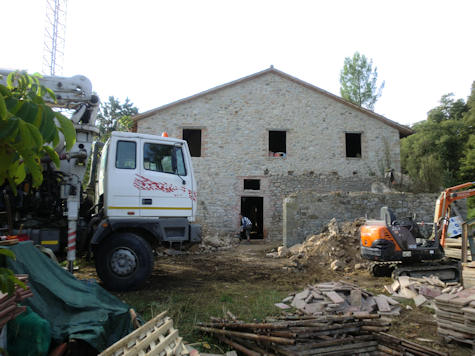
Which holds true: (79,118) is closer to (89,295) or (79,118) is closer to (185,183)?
(185,183)

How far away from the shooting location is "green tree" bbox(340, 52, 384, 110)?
118 feet

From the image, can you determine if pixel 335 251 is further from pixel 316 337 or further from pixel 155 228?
pixel 316 337

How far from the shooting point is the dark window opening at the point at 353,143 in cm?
1838

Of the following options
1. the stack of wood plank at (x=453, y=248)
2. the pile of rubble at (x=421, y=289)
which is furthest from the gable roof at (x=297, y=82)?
the pile of rubble at (x=421, y=289)

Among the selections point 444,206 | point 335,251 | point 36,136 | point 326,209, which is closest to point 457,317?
point 444,206

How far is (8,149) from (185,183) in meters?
5.47

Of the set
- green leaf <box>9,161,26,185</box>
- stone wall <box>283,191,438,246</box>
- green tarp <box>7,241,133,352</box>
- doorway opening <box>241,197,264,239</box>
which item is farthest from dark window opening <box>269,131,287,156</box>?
green leaf <box>9,161,26,185</box>

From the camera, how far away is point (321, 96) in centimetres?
1744

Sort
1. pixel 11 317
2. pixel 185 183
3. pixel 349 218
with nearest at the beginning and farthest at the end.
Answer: pixel 11 317 → pixel 185 183 → pixel 349 218

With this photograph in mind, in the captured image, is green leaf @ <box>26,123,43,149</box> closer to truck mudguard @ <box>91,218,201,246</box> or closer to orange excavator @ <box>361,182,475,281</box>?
truck mudguard @ <box>91,218,201,246</box>

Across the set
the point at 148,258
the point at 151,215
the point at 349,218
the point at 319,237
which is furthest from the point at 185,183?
the point at 349,218

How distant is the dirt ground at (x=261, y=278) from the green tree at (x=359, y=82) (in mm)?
28587

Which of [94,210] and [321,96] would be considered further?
[321,96]

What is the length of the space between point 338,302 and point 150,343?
11.4ft
